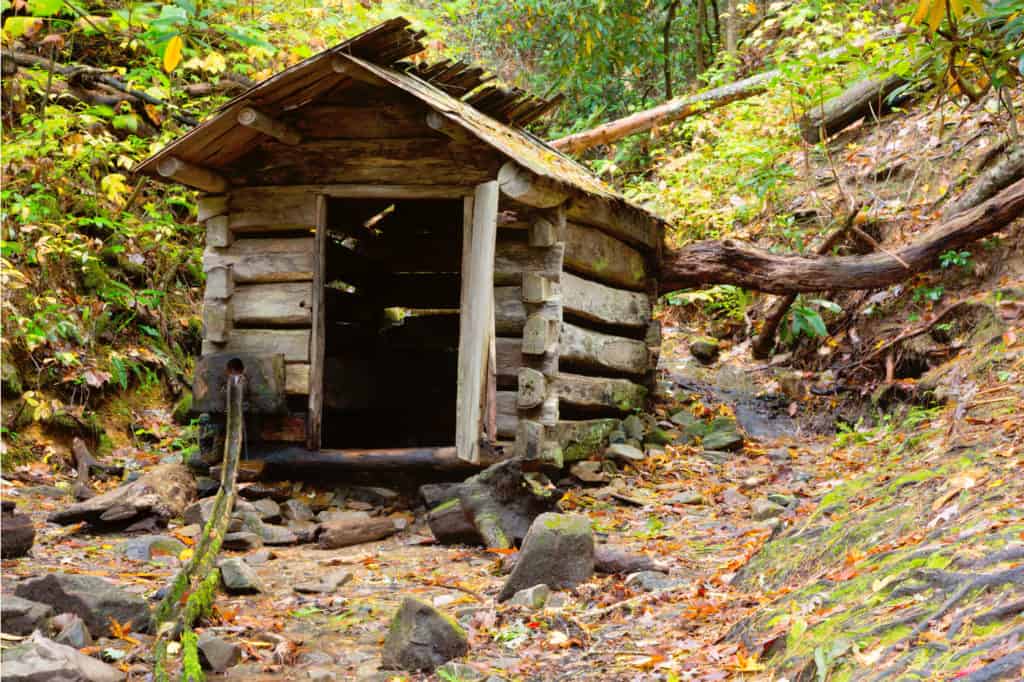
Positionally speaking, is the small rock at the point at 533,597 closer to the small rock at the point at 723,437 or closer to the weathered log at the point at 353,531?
the weathered log at the point at 353,531

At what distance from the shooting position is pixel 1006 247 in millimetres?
8141

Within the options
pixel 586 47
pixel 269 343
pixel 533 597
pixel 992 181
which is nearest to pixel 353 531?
pixel 269 343

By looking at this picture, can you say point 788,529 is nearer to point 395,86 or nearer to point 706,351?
point 395,86

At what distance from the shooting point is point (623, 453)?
24.5 feet

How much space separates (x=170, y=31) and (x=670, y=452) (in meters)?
6.32

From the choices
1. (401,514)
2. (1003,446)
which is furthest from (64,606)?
(1003,446)

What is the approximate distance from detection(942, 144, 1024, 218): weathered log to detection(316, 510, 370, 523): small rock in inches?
240

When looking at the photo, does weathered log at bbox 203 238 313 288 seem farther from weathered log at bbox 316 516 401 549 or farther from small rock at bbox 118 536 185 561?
small rock at bbox 118 536 185 561

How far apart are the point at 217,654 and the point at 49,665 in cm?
63

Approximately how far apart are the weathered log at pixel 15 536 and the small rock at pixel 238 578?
3.72 feet

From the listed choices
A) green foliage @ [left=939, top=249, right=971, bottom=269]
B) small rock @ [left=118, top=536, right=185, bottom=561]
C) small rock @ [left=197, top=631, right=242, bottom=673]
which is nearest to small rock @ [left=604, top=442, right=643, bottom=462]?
green foliage @ [left=939, top=249, right=971, bottom=269]

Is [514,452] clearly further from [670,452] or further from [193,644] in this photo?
[193,644]

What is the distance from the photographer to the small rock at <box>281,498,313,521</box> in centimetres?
638

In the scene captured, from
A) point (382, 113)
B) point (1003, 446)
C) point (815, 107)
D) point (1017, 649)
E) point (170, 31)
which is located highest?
point (815, 107)
